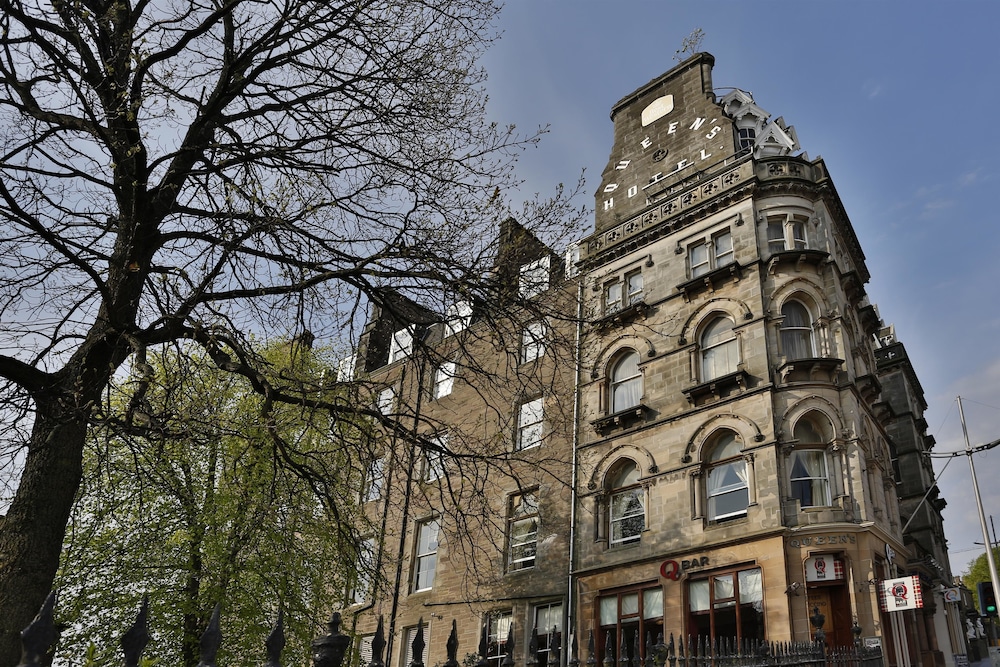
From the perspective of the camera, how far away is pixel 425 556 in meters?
26.8

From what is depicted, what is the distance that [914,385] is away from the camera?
3503 cm

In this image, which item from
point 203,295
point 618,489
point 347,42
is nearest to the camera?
point 203,295

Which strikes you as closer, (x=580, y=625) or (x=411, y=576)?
(x=580, y=625)

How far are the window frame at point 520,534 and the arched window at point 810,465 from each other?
7450 millimetres

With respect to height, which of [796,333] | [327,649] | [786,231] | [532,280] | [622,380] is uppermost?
[786,231]

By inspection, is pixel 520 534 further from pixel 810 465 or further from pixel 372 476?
pixel 372 476

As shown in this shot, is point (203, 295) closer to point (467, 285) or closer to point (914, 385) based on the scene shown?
point (467, 285)

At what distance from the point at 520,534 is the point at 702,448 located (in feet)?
21.5

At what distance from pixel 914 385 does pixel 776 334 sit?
17.8m

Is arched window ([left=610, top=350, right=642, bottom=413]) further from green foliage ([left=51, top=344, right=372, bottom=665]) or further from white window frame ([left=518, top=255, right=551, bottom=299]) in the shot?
white window frame ([left=518, top=255, right=551, bottom=299])

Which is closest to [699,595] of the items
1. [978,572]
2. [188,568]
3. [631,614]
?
[631,614]

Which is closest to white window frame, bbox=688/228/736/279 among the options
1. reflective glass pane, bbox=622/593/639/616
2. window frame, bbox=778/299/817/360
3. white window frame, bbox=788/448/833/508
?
window frame, bbox=778/299/817/360

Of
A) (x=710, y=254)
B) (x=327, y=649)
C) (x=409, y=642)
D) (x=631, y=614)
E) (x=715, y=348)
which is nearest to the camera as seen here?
(x=327, y=649)

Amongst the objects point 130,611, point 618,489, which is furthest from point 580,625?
point 130,611
